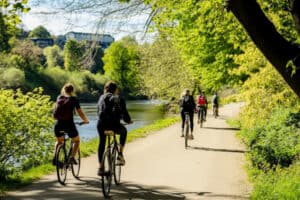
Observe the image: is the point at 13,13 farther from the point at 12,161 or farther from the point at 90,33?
the point at 12,161

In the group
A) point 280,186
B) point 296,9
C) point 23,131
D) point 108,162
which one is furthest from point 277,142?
point 296,9

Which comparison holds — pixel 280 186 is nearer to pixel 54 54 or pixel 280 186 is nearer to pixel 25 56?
pixel 25 56

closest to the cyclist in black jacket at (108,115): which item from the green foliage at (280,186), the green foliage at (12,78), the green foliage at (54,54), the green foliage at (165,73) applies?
the green foliage at (280,186)

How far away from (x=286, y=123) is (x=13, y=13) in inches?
262

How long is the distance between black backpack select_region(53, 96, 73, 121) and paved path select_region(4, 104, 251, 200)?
1276mm

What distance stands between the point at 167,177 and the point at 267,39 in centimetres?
596

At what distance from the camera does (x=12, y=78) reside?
65.4 metres

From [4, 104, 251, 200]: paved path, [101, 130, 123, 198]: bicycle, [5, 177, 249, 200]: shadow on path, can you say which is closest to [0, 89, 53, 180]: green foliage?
[4, 104, 251, 200]: paved path

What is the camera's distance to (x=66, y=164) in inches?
402

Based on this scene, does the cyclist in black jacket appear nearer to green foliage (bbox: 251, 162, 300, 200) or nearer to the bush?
green foliage (bbox: 251, 162, 300, 200)

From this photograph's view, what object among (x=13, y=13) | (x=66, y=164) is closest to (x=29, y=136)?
(x=66, y=164)

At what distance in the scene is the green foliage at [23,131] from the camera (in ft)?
37.6

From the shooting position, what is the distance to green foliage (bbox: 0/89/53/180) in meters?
11.5

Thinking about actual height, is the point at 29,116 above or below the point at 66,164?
above
